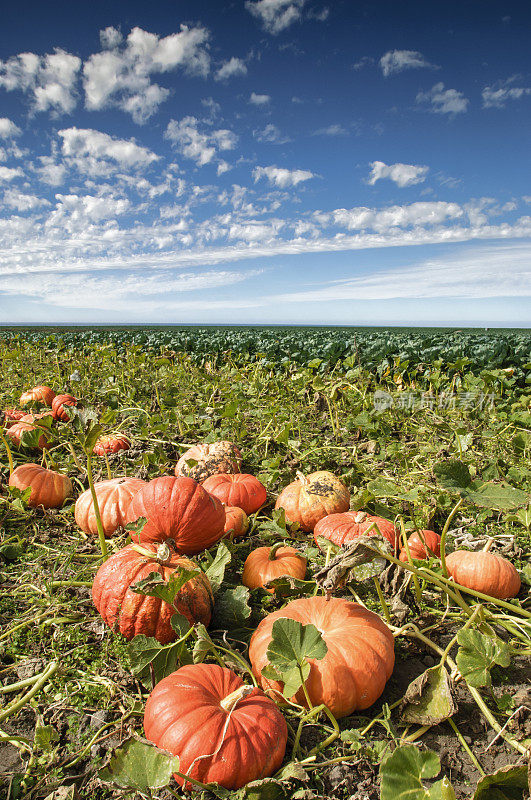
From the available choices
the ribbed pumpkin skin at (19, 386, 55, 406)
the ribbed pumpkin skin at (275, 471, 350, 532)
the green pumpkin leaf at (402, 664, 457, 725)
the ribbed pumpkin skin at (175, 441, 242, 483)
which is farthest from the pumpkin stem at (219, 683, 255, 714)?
the ribbed pumpkin skin at (19, 386, 55, 406)

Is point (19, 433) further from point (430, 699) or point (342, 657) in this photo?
point (430, 699)

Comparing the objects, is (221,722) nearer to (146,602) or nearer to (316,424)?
(146,602)

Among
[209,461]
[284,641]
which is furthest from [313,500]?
[284,641]

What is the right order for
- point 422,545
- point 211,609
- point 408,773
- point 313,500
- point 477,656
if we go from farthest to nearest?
1. point 313,500
2. point 422,545
3. point 211,609
4. point 477,656
5. point 408,773

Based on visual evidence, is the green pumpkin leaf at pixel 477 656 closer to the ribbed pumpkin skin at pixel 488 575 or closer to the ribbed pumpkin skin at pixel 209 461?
the ribbed pumpkin skin at pixel 488 575

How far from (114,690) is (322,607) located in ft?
2.85

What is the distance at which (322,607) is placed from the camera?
202 centimetres

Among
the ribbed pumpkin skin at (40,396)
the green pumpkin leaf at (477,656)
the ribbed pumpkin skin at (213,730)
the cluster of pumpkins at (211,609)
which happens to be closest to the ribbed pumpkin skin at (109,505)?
the cluster of pumpkins at (211,609)

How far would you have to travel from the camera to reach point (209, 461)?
3.92 meters

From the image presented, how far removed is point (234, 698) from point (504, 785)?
0.77m

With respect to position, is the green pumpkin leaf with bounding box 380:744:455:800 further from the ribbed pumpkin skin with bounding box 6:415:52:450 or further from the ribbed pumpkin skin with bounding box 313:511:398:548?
the ribbed pumpkin skin with bounding box 6:415:52:450

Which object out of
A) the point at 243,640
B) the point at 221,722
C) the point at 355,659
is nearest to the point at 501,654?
the point at 355,659

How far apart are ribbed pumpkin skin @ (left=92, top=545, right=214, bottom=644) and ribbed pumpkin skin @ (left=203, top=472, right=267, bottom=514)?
46.1 inches

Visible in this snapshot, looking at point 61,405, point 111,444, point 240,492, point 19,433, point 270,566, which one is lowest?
point 270,566
